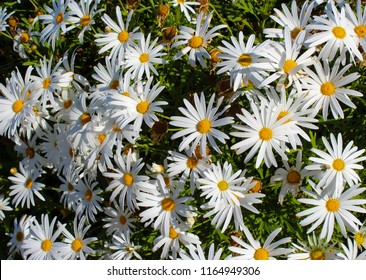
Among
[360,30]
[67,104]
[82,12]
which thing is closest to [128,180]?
[67,104]

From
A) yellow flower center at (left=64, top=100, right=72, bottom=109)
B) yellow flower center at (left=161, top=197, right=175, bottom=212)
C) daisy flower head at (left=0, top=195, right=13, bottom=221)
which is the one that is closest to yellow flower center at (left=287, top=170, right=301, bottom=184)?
yellow flower center at (left=161, top=197, right=175, bottom=212)

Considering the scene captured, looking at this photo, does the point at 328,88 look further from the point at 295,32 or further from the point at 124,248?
the point at 124,248

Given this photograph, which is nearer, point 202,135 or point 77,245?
point 202,135

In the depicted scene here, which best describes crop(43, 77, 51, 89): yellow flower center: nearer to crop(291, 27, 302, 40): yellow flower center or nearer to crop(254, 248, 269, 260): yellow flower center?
crop(291, 27, 302, 40): yellow flower center

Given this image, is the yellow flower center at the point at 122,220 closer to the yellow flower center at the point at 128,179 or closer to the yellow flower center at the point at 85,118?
the yellow flower center at the point at 128,179

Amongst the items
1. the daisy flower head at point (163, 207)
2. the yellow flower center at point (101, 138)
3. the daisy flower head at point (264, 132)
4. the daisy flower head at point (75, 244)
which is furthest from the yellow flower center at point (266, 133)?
the daisy flower head at point (75, 244)
